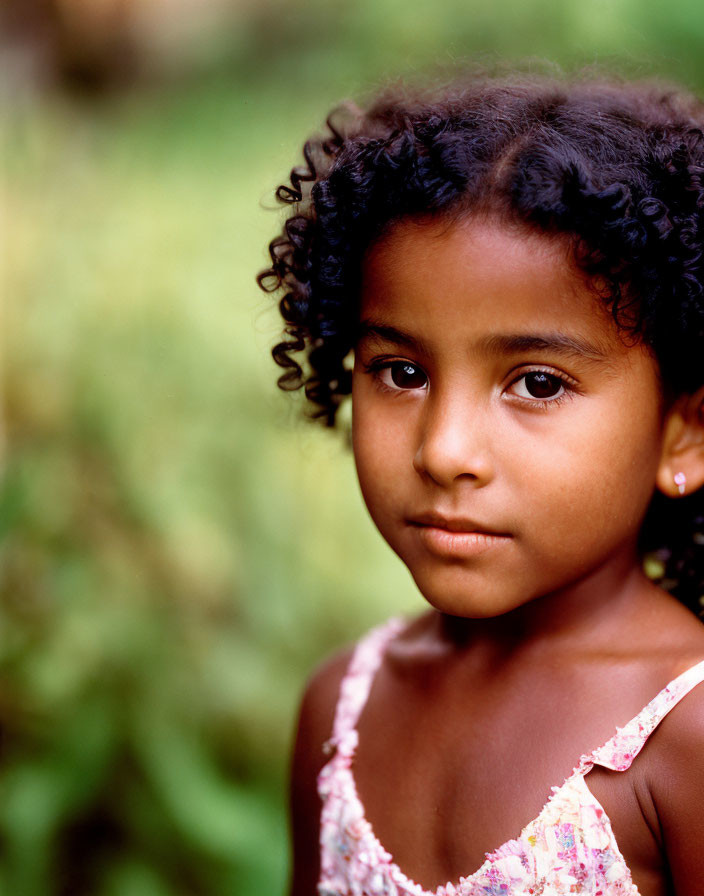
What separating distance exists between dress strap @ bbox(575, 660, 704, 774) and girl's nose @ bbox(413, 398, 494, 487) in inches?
13.3

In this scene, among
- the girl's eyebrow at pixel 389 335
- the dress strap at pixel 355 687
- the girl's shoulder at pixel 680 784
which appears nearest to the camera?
the girl's shoulder at pixel 680 784

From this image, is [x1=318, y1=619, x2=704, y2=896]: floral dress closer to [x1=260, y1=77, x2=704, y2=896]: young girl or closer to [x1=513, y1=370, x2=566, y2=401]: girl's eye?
[x1=260, y1=77, x2=704, y2=896]: young girl

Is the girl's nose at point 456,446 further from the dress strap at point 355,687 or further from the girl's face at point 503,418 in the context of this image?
the dress strap at point 355,687

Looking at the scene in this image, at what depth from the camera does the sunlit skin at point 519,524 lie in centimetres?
139

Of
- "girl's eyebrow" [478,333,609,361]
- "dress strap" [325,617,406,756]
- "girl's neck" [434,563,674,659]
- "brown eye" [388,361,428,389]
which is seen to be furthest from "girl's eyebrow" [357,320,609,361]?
"dress strap" [325,617,406,756]

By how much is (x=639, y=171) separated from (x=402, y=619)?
878 mm

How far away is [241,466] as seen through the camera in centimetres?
300

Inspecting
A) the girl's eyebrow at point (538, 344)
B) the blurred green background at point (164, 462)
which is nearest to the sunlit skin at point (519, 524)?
the girl's eyebrow at point (538, 344)

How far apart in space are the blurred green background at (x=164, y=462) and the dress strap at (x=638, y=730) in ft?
2.79

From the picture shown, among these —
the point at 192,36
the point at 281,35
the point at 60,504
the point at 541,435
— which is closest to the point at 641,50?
the point at 281,35

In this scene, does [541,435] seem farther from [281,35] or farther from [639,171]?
[281,35]

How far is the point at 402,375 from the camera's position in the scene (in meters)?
1.52

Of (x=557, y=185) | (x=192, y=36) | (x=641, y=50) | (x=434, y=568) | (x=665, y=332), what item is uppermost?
(x=192, y=36)

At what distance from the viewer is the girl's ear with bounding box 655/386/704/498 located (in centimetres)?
154
